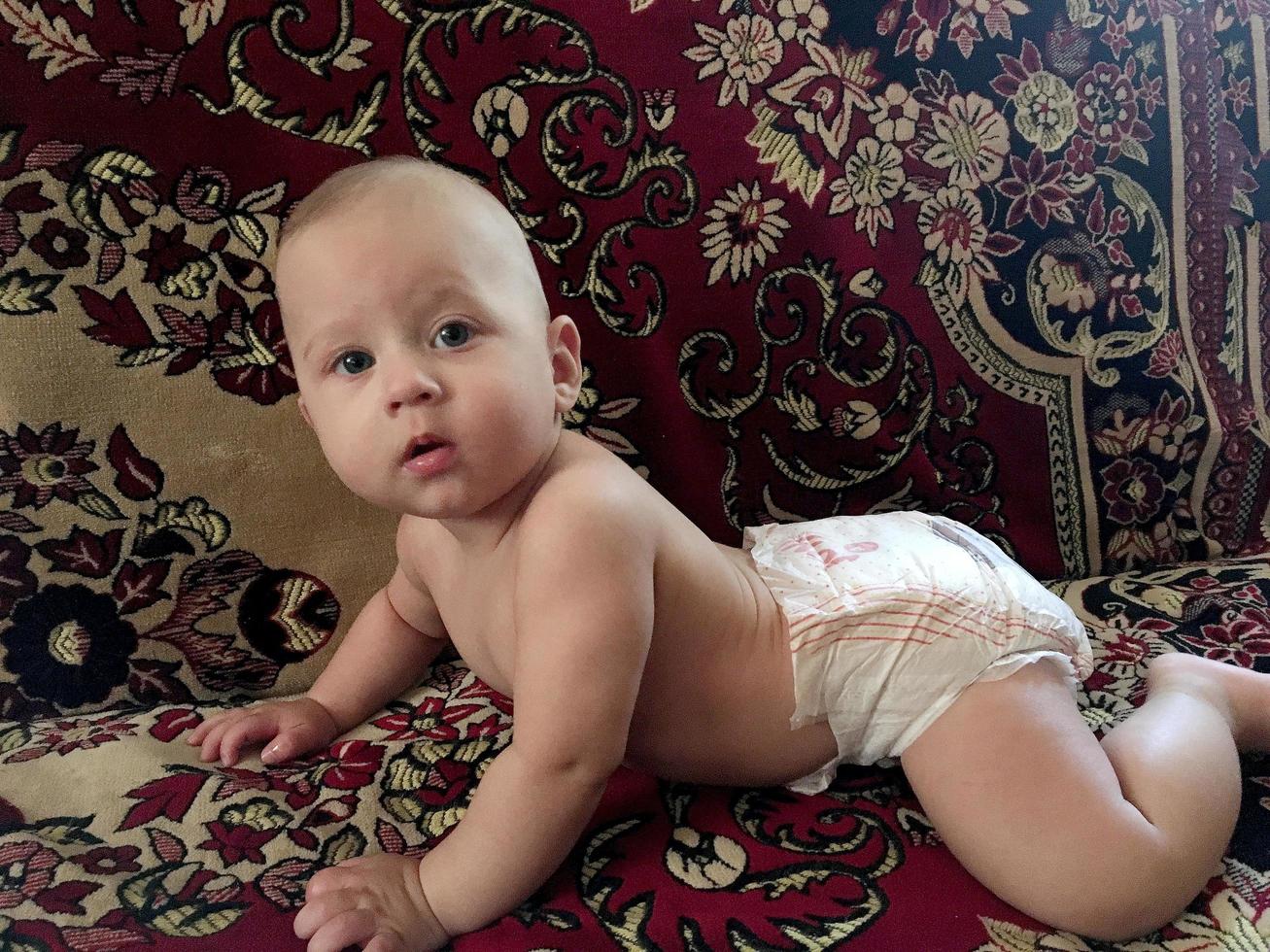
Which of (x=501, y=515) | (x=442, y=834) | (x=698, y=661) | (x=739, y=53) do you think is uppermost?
(x=739, y=53)

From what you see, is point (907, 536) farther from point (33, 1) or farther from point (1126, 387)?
point (33, 1)

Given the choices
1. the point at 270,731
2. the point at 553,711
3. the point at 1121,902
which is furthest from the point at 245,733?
the point at 1121,902

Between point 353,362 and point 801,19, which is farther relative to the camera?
point 801,19

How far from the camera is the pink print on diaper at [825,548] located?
2.86ft

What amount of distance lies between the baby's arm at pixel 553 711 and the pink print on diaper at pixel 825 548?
0.22 metres

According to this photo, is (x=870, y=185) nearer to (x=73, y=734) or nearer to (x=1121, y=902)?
(x=1121, y=902)

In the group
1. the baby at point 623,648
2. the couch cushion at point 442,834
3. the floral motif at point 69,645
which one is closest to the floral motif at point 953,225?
the baby at point 623,648

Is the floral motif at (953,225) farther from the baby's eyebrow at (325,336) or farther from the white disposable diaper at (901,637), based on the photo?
the baby's eyebrow at (325,336)

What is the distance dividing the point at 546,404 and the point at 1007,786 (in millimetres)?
435

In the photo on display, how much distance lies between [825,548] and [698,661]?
0.17 meters

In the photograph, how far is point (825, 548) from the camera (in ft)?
2.93

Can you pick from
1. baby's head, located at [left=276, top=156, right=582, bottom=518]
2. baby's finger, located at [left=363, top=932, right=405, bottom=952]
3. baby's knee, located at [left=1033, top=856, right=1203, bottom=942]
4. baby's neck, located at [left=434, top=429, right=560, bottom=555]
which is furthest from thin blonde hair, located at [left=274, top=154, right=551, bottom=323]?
baby's knee, located at [left=1033, top=856, right=1203, bottom=942]

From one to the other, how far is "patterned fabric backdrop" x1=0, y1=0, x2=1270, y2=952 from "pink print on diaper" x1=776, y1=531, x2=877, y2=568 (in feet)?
0.51

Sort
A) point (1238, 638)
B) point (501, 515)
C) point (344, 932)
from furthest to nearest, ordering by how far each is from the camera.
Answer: point (1238, 638) → point (501, 515) → point (344, 932)
